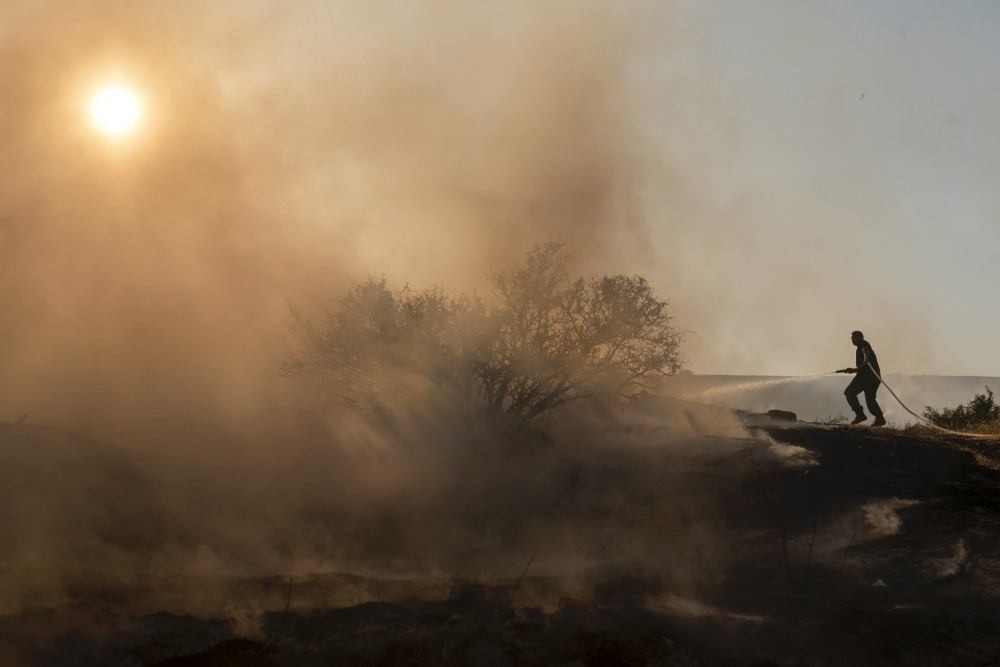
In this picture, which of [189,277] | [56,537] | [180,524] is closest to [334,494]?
[180,524]

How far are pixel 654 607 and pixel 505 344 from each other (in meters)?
7.15

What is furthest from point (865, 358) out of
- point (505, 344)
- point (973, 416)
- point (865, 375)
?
point (505, 344)

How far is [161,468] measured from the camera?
48.2 ft

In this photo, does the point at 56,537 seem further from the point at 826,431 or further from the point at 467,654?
the point at 826,431

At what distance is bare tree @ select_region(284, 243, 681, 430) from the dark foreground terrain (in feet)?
12.5

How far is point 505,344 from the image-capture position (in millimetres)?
17625

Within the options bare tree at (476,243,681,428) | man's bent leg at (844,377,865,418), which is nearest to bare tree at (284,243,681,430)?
bare tree at (476,243,681,428)

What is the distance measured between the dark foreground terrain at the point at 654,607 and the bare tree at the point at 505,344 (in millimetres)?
3810

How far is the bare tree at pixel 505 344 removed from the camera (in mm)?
17266

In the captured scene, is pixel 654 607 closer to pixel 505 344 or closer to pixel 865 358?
pixel 505 344

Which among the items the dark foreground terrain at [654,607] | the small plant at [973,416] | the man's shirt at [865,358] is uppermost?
the man's shirt at [865,358]

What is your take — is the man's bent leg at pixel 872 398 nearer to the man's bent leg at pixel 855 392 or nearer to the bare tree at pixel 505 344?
the man's bent leg at pixel 855 392

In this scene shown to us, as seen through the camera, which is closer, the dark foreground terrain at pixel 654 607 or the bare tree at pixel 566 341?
the dark foreground terrain at pixel 654 607

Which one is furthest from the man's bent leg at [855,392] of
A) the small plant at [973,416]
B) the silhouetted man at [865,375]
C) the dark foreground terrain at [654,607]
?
the dark foreground terrain at [654,607]
